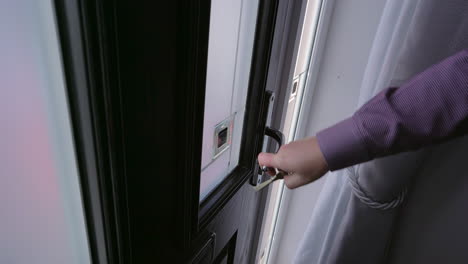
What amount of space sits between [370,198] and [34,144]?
28.6 inches

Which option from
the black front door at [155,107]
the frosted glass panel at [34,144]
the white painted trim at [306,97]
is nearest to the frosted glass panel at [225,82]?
the black front door at [155,107]

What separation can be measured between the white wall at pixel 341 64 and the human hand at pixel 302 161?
2.06 ft

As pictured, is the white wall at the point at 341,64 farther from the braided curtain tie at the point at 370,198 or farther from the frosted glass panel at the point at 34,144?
the frosted glass panel at the point at 34,144

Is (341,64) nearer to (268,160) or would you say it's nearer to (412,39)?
(412,39)

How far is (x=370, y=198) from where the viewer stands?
2.39 ft

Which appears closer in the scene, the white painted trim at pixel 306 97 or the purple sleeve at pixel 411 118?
the purple sleeve at pixel 411 118

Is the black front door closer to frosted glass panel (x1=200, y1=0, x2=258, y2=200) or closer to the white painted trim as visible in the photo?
frosted glass panel (x1=200, y1=0, x2=258, y2=200)

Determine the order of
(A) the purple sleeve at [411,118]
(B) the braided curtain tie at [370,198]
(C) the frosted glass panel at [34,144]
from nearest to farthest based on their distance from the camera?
(C) the frosted glass panel at [34,144] → (A) the purple sleeve at [411,118] → (B) the braided curtain tie at [370,198]

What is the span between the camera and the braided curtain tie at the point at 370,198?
2.37ft

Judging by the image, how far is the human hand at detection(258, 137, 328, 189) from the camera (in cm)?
49

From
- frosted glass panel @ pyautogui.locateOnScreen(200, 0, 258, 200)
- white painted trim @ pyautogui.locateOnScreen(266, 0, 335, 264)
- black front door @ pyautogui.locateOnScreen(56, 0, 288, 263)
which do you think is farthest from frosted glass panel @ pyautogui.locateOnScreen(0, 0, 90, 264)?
white painted trim @ pyautogui.locateOnScreen(266, 0, 335, 264)

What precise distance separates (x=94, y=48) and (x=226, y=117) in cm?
36

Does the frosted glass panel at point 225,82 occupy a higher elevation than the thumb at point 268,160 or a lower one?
higher

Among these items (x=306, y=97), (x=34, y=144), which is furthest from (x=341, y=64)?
(x=34, y=144)
